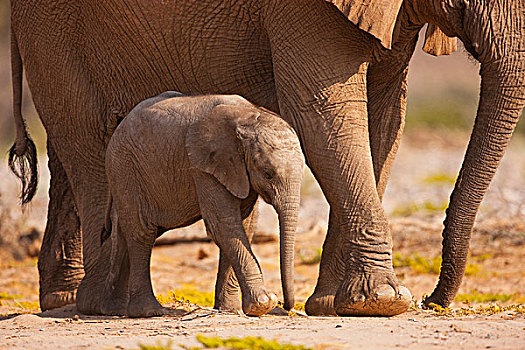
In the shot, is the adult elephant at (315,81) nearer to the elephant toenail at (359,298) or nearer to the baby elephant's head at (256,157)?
the elephant toenail at (359,298)

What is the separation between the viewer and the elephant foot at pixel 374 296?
6.12m

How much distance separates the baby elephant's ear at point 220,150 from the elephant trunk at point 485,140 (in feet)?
4.83

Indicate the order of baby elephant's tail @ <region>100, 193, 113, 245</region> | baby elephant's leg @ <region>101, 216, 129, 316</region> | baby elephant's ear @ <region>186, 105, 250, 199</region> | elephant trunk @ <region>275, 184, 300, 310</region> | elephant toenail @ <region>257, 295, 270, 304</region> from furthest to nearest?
baby elephant's tail @ <region>100, 193, 113, 245</region>, baby elephant's leg @ <region>101, 216, 129, 316</region>, baby elephant's ear @ <region>186, 105, 250, 199</region>, elephant toenail @ <region>257, 295, 270, 304</region>, elephant trunk @ <region>275, 184, 300, 310</region>

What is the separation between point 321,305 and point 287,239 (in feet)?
3.79

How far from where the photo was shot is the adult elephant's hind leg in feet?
28.7

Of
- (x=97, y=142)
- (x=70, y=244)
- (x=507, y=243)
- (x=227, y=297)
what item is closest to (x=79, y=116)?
(x=97, y=142)

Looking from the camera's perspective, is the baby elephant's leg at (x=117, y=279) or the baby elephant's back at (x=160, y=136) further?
the baby elephant's leg at (x=117, y=279)

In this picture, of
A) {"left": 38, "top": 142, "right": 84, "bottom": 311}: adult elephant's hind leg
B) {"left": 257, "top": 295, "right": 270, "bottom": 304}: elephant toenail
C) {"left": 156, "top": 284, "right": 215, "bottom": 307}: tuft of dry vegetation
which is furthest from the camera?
{"left": 38, "top": 142, "right": 84, "bottom": 311}: adult elephant's hind leg

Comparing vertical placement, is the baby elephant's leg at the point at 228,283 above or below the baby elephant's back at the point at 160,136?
below

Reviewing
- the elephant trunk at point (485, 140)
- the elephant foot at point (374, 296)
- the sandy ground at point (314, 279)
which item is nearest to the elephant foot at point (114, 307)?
the sandy ground at point (314, 279)

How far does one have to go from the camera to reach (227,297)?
6.63 metres

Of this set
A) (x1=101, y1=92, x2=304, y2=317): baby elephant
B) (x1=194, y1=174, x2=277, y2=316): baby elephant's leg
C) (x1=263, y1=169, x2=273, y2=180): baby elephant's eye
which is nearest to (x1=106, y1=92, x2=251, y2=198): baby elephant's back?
(x1=101, y1=92, x2=304, y2=317): baby elephant

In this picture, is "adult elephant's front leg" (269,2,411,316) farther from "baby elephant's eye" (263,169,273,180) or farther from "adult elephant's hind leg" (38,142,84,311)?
"adult elephant's hind leg" (38,142,84,311)

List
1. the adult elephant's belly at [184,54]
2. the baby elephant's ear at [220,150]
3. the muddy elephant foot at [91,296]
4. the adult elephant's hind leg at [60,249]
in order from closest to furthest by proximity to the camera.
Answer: the baby elephant's ear at [220,150], the adult elephant's belly at [184,54], the muddy elephant foot at [91,296], the adult elephant's hind leg at [60,249]
